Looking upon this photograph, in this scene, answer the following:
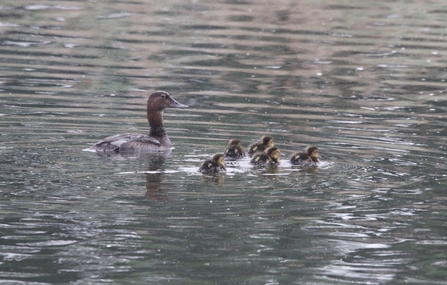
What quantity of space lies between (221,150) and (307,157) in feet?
3.85

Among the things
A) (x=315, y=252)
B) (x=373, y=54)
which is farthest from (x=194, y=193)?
(x=373, y=54)

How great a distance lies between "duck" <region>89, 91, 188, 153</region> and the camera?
1063 cm

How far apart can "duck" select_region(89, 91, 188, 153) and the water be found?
23cm

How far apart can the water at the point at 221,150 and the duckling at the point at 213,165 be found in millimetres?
110

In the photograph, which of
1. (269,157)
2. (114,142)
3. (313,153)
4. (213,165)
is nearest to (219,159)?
(213,165)

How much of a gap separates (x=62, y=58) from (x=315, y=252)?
428 inches

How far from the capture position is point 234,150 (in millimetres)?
10461

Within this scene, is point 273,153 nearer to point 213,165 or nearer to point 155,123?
point 213,165

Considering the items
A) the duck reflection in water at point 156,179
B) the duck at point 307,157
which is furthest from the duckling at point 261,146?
the duck reflection in water at point 156,179

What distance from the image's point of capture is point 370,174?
970 cm

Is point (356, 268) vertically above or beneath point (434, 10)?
beneath

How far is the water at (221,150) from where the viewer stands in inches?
279

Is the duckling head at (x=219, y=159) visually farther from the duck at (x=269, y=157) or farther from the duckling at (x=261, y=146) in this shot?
the duckling at (x=261, y=146)

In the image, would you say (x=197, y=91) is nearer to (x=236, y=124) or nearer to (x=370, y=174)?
(x=236, y=124)
